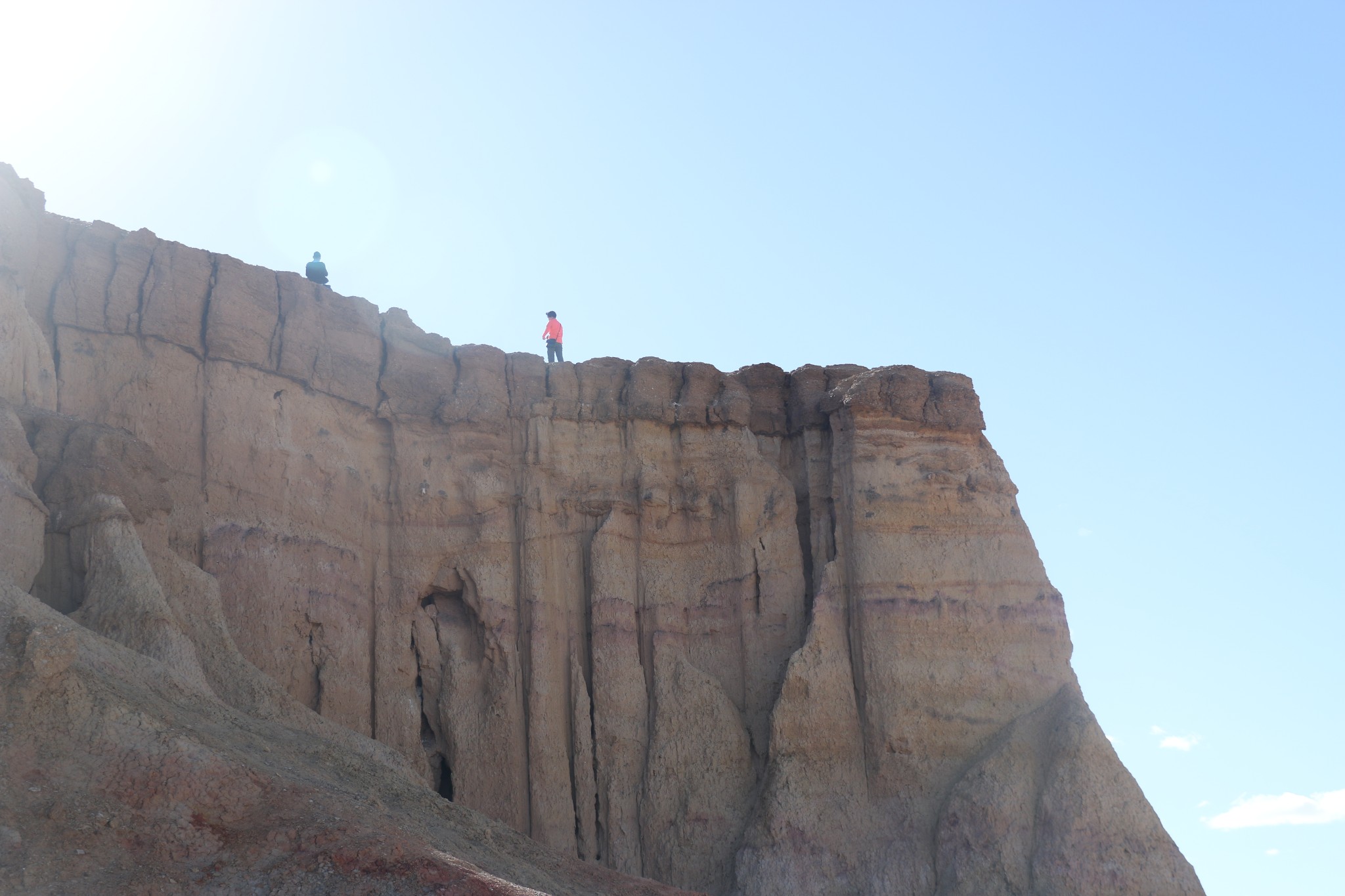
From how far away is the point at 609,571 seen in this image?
2659 centimetres

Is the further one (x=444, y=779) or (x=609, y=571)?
(x=609, y=571)

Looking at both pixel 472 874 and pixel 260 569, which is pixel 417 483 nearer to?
pixel 260 569

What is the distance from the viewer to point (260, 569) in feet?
76.2

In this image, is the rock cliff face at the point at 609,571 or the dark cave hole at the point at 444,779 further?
the dark cave hole at the point at 444,779

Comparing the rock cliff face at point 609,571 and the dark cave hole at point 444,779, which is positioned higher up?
the rock cliff face at point 609,571

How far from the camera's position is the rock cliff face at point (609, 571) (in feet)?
74.6

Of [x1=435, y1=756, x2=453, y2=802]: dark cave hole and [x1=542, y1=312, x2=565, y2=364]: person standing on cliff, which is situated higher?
A: [x1=542, y1=312, x2=565, y2=364]: person standing on cliff

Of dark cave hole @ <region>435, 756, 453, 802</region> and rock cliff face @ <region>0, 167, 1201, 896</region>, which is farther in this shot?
dark cave hole @ <region>435, 756, 453, 802</region>

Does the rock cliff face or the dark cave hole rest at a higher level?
the rock cliff face

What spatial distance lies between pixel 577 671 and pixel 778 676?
3524 millimetres

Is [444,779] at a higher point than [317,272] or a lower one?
lower

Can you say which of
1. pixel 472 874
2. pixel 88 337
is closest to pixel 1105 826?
pixel 472 874

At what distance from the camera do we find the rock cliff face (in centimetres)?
2273

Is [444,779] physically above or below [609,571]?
below
